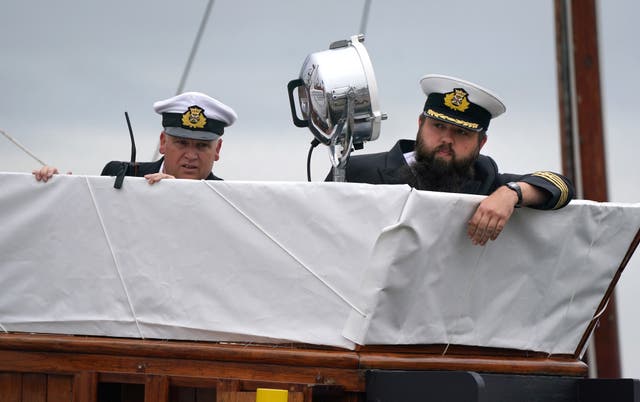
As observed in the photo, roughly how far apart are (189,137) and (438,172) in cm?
89

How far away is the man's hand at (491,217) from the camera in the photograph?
2986 millimetres

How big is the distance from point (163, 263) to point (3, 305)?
54 centimetres

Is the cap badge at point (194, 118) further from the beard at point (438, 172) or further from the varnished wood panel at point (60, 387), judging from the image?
the varnished wood panel at point (60, 387)

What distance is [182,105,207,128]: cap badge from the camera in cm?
386

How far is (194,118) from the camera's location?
387 centimetres

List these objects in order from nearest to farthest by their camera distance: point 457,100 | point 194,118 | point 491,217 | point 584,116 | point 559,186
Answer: point 491,217
point 559,186
point 457,100
point 194,118
point 584,116

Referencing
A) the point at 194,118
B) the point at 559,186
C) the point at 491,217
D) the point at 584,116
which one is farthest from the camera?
the point at 584,116

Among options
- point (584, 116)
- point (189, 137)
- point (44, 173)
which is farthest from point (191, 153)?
point (584, 116)

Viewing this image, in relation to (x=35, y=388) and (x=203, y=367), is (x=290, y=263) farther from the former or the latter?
(x=35, y=388)

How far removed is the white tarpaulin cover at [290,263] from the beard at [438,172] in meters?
0.60

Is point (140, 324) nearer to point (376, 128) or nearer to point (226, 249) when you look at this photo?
point (226, 249)

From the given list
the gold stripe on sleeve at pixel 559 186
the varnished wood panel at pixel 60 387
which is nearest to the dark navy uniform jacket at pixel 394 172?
the gold stripe on sleeve at pixel 559 186

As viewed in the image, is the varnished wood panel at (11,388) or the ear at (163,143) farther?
the ear at (163,143)

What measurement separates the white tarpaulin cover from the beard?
0.60 metres
